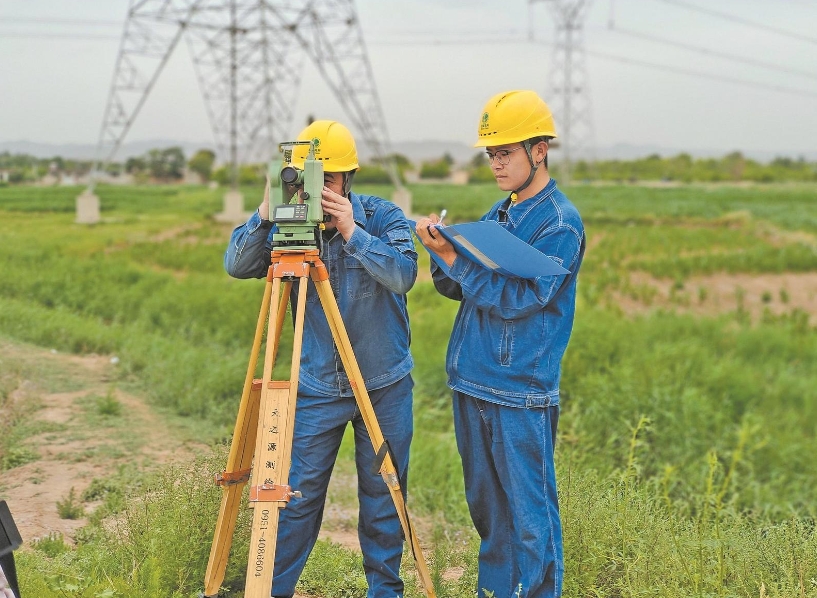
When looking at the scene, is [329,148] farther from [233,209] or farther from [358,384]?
[233,209]

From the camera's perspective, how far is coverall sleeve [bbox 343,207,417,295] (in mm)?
2654

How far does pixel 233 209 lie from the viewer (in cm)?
1312

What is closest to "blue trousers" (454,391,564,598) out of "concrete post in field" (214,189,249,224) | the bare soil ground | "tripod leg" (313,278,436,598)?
"tripod leg" (313,278,436,598)

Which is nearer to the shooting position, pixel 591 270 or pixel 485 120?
pixel 485 120

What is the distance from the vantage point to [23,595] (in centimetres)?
270

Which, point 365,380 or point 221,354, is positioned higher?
point 365,380

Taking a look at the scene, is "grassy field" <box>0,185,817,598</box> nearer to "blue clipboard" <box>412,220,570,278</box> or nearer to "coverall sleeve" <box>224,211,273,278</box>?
"coverall sleeve" <box>224,211,273,278</box>

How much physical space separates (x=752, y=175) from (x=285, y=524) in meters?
65.2

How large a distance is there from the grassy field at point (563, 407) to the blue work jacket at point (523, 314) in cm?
73

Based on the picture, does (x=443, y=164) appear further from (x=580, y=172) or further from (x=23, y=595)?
(x=23, y=595)

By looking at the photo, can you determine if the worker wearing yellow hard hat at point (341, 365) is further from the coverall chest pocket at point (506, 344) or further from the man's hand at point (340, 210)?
the coverall chest pocket at point (506, 344)

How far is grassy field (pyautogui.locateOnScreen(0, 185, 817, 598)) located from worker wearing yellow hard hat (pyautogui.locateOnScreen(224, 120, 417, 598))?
34 centimetres

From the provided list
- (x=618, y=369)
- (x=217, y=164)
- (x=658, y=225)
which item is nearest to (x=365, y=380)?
(x=618, y=369)

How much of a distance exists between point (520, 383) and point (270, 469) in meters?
0.86
